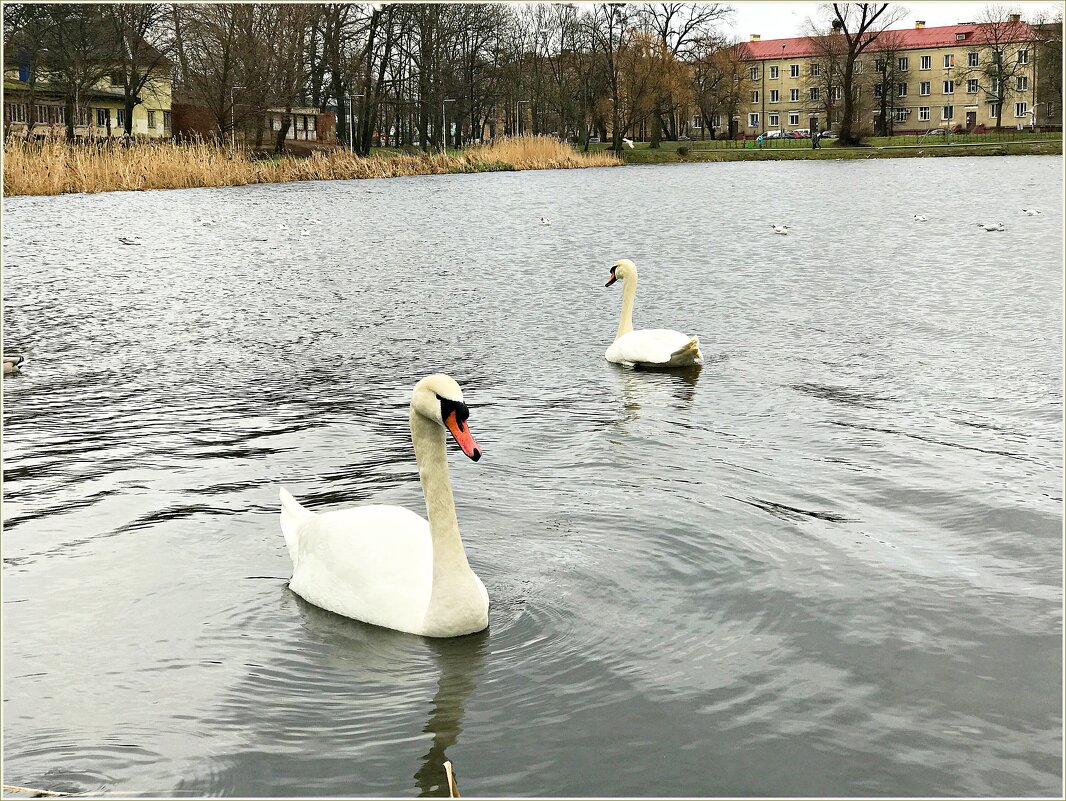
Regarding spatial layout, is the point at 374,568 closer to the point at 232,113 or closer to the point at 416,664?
the point at 416,664

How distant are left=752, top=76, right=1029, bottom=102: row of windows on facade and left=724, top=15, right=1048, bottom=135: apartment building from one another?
0.11 meters

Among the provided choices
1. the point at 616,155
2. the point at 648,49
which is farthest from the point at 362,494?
the point at 648,49

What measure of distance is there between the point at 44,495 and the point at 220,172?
34223 millimetres

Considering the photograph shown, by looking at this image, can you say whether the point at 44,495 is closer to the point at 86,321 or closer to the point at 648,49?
the point at 86,321

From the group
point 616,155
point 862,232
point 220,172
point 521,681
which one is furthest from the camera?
point 616,155

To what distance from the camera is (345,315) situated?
15539mm

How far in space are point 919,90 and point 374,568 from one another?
126 meters

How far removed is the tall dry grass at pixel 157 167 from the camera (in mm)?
33156

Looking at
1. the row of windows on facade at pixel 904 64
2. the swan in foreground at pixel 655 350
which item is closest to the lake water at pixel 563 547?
the swan in foreground at pixel 655 350

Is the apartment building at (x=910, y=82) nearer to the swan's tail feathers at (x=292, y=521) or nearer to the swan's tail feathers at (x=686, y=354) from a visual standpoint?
the swan's tail feathers at (x=686, y=354)

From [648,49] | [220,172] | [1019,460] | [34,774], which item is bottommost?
[34,774]

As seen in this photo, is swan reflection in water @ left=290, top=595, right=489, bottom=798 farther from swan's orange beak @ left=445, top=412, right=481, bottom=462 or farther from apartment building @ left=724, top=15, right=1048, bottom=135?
apartment building @ left=724, top=15, right=1048, bottom=135

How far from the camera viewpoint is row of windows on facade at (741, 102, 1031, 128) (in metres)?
112

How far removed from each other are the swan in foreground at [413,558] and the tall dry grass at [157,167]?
94.8 ft
